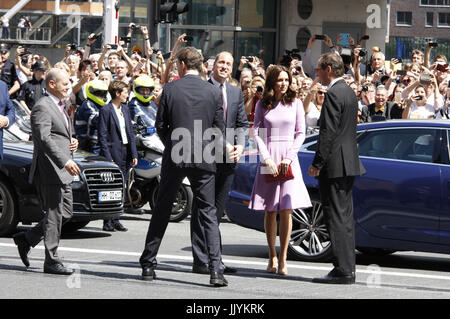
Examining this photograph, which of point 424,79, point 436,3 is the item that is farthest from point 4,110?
point 436,3

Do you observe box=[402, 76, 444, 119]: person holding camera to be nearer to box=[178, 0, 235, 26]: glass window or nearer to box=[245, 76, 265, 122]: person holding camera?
box=[245, 76, 265, 122]: person holding camera

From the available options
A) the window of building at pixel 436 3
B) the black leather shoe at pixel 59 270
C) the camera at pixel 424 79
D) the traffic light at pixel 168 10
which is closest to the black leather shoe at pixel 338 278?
the black leather shoe at pixel 59 270

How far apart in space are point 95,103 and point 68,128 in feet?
14.9

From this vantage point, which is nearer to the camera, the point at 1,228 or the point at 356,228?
the point at 356,228

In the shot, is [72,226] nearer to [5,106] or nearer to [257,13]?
[5,106]

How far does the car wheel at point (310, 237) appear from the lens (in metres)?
10.6

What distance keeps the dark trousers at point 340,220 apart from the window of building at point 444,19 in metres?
106

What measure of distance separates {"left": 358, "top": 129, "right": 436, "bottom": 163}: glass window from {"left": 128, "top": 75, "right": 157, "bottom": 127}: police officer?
16.0 feet

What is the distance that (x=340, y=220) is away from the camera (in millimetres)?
9039

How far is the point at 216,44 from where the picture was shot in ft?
97.0

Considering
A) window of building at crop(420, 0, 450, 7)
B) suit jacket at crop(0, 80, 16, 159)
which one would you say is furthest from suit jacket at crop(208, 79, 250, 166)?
window of building at crop(420, 0, 450, 7)

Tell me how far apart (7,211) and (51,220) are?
8.45ft
